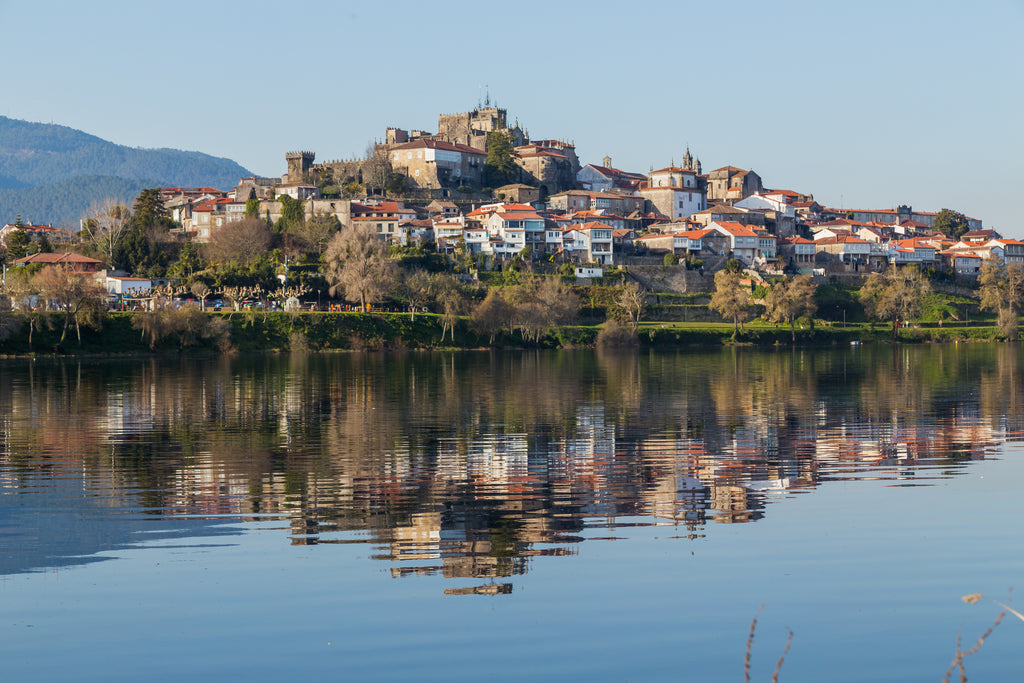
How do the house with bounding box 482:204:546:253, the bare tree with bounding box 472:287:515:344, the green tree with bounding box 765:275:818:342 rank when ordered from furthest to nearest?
the house with bounding box 482:204:546:253 < the green tree with bounding box 765:275:818:342 < the bare tree with bounding box 472:287:515:344

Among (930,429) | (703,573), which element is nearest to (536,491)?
(703,573)

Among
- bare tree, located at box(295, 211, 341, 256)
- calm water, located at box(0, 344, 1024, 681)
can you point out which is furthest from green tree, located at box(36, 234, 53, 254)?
calm water, located at box(0, 344, 1024, 681)

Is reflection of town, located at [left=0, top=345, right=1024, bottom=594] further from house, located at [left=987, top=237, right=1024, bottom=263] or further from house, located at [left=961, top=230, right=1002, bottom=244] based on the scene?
house, located at [left=961, top=230, right=1002, bottom=244]

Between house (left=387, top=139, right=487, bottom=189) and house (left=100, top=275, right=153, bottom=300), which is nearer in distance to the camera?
house (left=100, top=275, right=153, bottom=300)

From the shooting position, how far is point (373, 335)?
306 ft

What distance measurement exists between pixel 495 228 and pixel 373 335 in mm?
33579

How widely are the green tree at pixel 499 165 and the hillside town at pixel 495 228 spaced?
0.71 ft

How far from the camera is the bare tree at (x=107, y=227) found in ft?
369

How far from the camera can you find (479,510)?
18.0 meters

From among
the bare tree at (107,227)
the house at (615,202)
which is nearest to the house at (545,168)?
the house at (615,202)

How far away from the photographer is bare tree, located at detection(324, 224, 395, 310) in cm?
9956

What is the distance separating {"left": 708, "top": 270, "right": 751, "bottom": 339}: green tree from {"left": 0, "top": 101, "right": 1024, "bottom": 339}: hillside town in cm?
1192

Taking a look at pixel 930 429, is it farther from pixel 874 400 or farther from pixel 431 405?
pixel 431 405

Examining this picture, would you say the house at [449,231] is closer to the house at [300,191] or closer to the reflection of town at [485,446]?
the house at [300,191]
